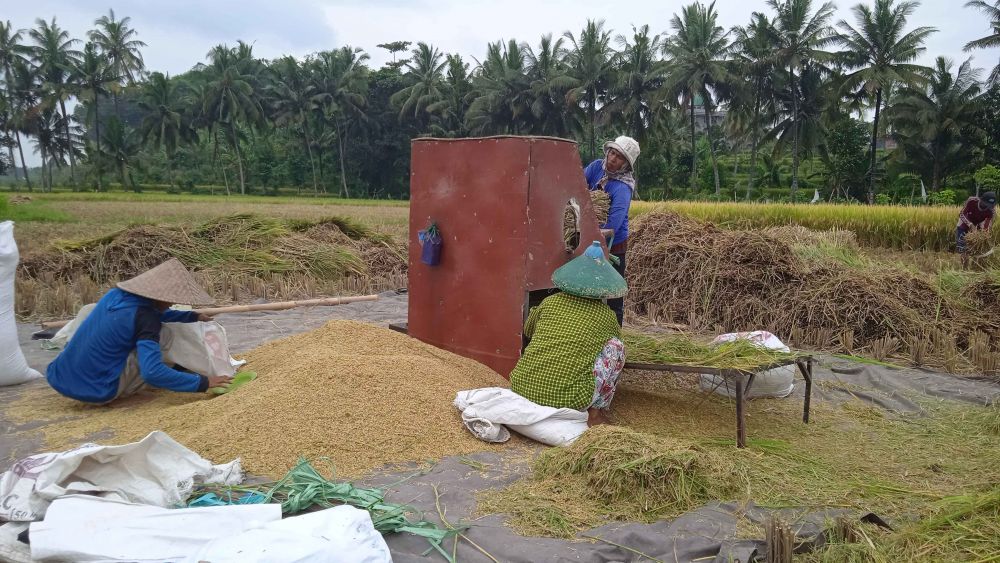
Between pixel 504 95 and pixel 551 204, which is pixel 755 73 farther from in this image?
pixel 551 204

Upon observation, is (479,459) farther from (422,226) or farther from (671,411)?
(422,226)

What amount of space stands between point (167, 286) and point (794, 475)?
343 cm

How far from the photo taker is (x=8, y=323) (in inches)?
180

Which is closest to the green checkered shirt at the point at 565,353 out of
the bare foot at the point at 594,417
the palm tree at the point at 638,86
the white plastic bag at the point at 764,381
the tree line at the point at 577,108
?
the bare foot at the point at 594,417

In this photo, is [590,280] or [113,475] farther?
[590,280]

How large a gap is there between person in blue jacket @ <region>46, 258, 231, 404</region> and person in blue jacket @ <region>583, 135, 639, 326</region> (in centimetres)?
271

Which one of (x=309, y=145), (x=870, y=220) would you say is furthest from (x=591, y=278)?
(x=309, y=145)

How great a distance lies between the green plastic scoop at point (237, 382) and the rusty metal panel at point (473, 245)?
4.14 feet

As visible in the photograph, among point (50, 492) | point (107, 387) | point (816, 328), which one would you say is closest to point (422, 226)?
point (107, 387)

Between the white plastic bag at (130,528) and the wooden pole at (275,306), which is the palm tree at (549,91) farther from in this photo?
the white plastic bag at (130,528)

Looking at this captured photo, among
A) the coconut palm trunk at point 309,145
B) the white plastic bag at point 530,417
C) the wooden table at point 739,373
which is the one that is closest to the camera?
the white plastic bag at point 530,417

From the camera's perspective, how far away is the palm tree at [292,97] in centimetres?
4494

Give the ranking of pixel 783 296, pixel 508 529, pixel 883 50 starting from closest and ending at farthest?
pixel 508 529
pixel 783 296
pixel 883 50

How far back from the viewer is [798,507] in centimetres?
306
